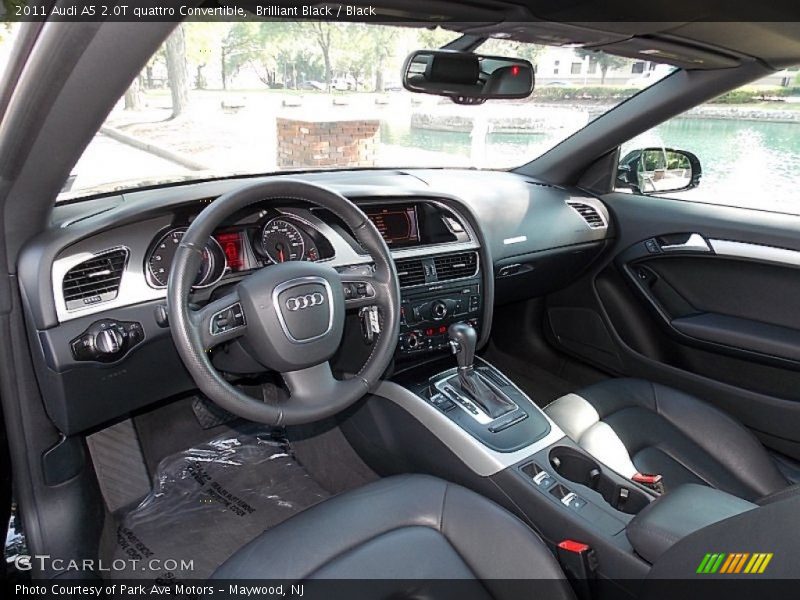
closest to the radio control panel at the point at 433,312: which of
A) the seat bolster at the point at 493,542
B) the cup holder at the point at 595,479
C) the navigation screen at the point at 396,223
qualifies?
the navigation screen at the point at 396,223

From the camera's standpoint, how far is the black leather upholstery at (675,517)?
4.23 ft

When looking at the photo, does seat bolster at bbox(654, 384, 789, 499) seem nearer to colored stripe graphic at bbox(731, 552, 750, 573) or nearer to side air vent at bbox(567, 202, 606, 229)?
side air vent at bbox(567, 202, 606, 229)

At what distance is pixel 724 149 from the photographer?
2889mm

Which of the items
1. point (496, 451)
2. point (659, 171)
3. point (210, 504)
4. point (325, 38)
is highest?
point (325, 38)

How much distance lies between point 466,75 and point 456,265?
646 mm

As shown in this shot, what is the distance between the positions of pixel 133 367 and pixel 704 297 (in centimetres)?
234

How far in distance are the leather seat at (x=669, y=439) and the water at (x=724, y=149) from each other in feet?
3.56

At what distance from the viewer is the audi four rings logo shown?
1569 millimetres

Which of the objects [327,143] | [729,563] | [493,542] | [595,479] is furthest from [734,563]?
[327,143]

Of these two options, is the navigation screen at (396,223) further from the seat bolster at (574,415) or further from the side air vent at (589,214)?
the side air vent at (589,214)

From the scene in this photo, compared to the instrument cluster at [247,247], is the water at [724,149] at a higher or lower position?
higher

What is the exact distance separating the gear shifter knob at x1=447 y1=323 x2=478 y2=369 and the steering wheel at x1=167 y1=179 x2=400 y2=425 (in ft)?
1.58

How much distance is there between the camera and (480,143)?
10.3 feet

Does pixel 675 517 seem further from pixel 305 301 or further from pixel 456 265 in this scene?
pixel 456 265
